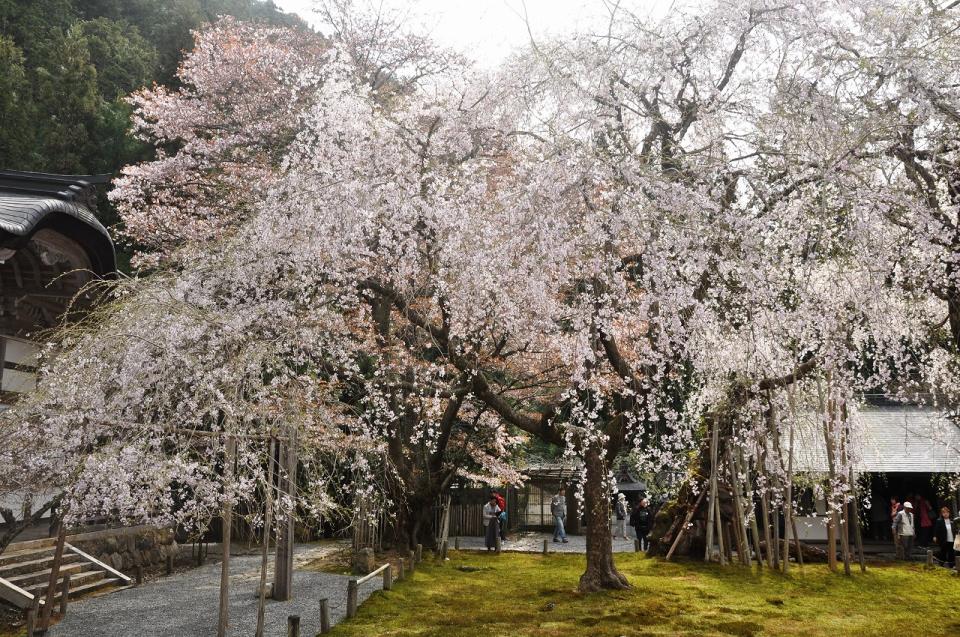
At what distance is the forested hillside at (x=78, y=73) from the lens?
18394 mm

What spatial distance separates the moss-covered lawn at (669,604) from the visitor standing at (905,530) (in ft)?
4.40

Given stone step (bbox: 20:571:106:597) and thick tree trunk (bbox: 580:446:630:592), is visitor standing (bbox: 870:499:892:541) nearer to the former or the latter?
thick tree trunk (bbox: 580:446:630:592)

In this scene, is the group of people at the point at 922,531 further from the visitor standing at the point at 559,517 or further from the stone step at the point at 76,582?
the stone step at the point at 76,582

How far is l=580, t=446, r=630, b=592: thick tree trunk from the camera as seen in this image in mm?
9867

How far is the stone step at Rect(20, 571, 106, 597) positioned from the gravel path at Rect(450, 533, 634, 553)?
7894 mm

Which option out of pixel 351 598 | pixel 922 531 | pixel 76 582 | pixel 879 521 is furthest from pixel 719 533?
pixel 76 582

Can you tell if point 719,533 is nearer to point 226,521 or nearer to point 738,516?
point 738,516

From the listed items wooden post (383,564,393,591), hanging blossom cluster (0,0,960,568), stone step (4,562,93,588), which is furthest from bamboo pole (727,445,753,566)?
stone step (4,562,93,588)

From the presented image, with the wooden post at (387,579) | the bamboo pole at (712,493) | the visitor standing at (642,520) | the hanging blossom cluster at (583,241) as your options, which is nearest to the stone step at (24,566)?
the hanging blossom cluster at (583,241)

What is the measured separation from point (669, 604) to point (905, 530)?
24.1ft

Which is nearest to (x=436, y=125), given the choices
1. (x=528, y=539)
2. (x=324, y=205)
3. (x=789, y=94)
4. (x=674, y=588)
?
(x=324, y=205)

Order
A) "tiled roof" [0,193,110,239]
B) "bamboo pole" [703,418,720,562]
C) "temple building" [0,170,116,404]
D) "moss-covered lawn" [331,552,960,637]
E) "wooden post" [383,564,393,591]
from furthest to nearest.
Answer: "bamboo pole" [703,418,720,562] < "wooden post" [383,564,393,591] < "temple building" [0,170,116,404] < "moss-covered lawn" [331,552,960,637] < "tiled roof" [0,193,110,239]

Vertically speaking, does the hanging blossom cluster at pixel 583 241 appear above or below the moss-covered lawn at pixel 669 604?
above

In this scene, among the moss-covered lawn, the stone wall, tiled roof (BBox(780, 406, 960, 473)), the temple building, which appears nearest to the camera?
the moss-covered lawn
